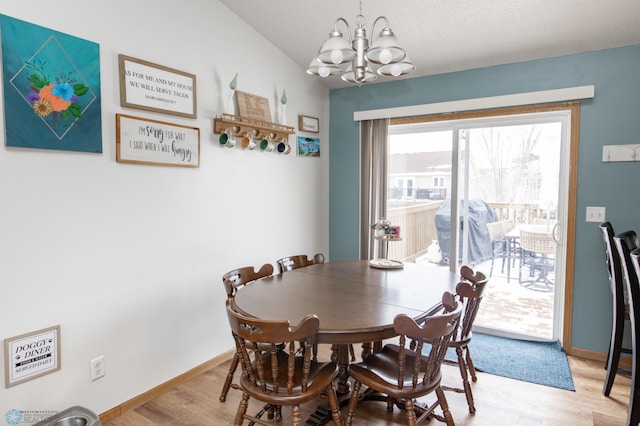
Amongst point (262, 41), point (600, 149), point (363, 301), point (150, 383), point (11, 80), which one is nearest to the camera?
point (11, 80)

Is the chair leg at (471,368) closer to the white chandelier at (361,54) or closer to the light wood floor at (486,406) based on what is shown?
the light wood floor at (486,406)

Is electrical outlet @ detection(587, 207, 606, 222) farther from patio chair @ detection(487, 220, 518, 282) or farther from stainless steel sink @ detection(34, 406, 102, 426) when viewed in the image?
stainless steel sink @ detection(34, 406, 102, 426)

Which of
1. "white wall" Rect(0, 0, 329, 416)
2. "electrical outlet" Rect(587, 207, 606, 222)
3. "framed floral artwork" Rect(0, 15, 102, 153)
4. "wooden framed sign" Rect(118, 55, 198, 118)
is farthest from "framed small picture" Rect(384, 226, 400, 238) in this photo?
"framed floral artwork" Rect(0, 15, 102, 153)

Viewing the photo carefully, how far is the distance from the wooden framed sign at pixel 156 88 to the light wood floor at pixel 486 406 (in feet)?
6.08

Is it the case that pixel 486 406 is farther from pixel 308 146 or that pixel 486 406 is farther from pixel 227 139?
pixel 308 146

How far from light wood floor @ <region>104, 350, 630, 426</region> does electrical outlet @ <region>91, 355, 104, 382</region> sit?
293mm

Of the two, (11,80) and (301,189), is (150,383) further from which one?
(301,189)

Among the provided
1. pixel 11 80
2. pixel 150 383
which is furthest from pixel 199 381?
pixel 11 80

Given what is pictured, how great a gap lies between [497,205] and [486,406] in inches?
70.1

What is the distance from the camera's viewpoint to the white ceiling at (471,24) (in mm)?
2596

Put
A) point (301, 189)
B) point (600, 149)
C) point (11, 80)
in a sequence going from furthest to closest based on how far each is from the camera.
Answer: point (301, 189) → point (600, 149) → point (11, 80)

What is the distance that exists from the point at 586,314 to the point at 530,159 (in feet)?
4.35

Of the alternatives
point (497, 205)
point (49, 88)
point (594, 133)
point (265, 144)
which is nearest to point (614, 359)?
point (497, 205)

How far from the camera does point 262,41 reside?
3318 mm
